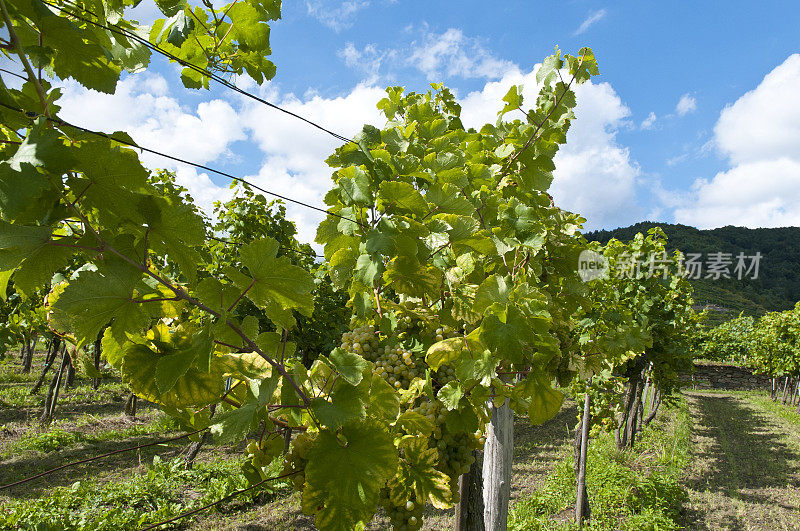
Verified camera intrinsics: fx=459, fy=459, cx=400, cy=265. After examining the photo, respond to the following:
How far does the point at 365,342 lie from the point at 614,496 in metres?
6.40

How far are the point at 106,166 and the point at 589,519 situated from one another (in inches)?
259

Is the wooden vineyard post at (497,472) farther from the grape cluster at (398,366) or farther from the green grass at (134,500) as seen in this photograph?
the green grass at (134,500)

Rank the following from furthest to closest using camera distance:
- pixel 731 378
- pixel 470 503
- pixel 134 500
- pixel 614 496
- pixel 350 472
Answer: pixel 731 378 < pixel 614 496 < pixel 134 500 < pixel 470 503 < pixel 350 472

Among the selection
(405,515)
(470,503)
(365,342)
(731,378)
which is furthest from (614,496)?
(731,378)

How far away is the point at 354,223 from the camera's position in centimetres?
122

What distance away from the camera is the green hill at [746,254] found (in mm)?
53500

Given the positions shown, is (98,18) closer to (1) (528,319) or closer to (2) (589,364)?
(1) (528,319)

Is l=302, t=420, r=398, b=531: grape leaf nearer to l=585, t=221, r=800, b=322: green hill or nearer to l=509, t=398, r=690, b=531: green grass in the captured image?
l=509, t=398, r=690, b=531: green grass

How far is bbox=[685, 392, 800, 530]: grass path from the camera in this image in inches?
252

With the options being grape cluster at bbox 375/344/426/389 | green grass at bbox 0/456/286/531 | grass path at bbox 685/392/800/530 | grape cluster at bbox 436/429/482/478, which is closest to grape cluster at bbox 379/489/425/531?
grape cluster at bbox 436/429/482/478

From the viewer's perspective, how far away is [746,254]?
2635 inches

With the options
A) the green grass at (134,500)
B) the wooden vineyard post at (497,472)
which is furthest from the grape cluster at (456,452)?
the green grass at (134,500)

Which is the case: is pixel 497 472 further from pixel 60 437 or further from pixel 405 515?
pixel 60 437

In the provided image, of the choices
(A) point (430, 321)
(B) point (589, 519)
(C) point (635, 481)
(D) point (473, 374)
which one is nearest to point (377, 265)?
(D) point (473, 374)
